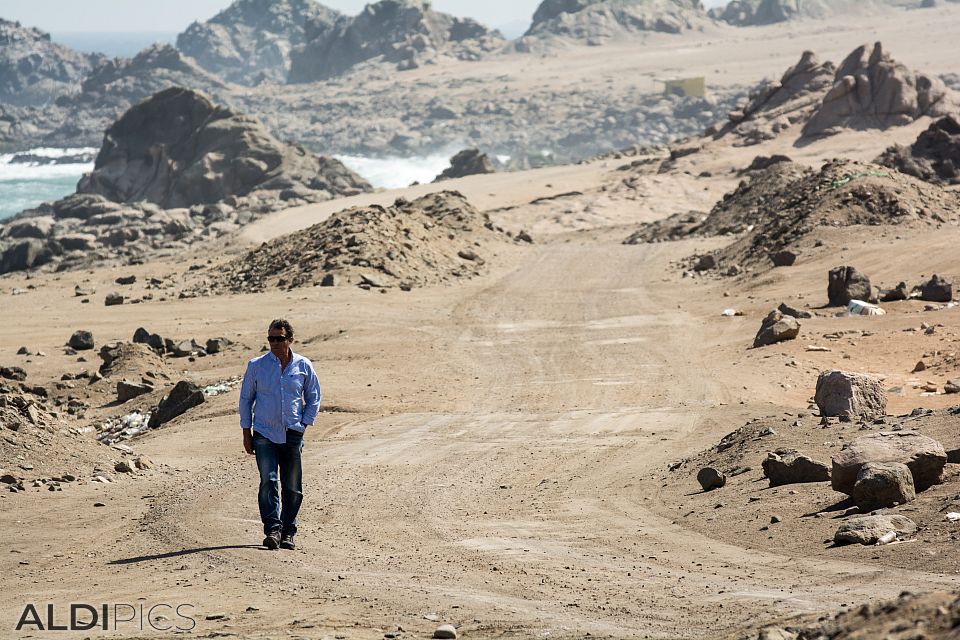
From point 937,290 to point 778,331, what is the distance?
4063 millimetres

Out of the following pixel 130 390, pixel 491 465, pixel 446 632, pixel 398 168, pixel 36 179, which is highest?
pixel 446 632

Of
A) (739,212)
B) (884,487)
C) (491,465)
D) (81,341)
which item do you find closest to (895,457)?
(884,487)

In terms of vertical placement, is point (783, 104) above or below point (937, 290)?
above

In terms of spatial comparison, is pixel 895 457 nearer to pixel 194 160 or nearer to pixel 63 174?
pixel 194 160

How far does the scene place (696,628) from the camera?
6.64 metres

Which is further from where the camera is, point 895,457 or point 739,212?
point 739,212

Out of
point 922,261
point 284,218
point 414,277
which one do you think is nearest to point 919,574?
point 922,261

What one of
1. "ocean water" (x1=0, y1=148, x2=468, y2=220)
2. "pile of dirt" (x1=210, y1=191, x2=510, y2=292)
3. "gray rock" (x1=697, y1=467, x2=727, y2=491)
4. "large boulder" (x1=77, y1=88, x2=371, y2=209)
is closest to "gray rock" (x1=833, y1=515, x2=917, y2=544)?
"gray rock" (x1=697, y1=467, x2=727, y2=491)

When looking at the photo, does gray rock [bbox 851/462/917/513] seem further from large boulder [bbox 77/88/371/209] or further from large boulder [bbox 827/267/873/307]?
large boulder [bbox 77/88/371/209]

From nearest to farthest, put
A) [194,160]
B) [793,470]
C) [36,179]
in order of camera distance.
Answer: [793,470], [194,160], [36,179]

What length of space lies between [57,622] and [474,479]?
228 inches

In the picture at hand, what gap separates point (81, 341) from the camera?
2344 centimetres

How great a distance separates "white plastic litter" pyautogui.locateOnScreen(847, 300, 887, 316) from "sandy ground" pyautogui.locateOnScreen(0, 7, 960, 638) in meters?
0.51

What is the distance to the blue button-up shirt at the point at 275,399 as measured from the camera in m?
8.79
